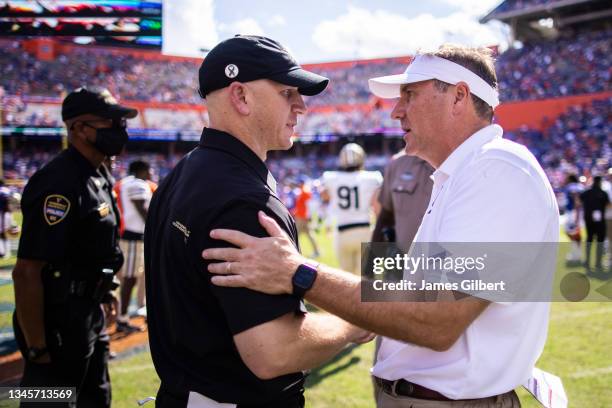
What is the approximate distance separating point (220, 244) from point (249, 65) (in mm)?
628

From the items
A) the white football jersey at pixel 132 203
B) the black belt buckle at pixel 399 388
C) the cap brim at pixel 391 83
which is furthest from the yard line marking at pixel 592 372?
the white football jersey at pixel 132 203

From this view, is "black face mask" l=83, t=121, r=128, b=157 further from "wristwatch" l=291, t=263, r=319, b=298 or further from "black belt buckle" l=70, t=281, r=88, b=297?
"wristwatch" l=291, t=263, r=319, b=298

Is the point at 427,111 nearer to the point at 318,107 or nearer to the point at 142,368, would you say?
the point at 142,368

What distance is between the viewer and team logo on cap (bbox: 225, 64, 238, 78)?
1714mm

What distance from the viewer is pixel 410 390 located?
1.93 metres

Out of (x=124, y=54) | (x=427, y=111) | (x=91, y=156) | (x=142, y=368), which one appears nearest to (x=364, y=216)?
(x=142, y=368)

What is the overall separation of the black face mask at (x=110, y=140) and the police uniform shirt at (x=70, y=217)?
164 mm

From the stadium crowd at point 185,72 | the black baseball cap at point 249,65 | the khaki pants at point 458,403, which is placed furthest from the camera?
the stadium crowd at point 185,72

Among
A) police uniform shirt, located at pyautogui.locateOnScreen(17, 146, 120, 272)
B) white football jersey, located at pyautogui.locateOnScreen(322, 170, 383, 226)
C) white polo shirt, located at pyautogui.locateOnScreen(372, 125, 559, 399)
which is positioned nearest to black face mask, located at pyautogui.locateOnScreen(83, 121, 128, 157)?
police uniform shirt, located at pyautogui.locateOnScreen(17, 146, 120, 272)

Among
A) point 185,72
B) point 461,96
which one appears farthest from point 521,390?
point 185,72

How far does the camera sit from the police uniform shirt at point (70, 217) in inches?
110

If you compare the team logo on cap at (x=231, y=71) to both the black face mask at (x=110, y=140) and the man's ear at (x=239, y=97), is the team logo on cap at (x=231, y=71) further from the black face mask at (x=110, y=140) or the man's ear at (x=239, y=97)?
the black face mask at (x=110, y=140)

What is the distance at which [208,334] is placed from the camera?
159 centimetres

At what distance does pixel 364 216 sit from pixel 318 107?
44740mm
